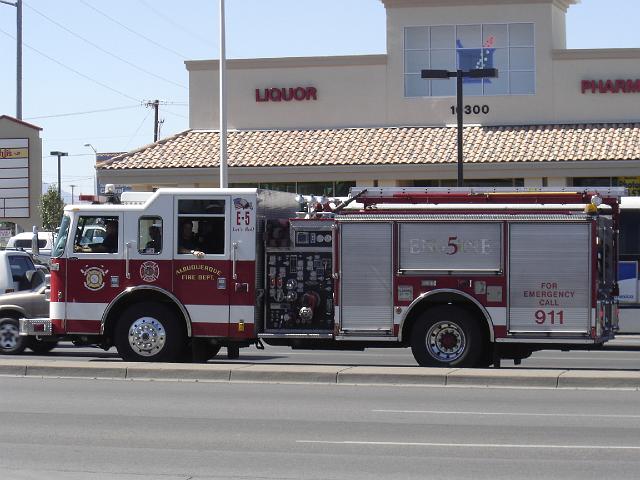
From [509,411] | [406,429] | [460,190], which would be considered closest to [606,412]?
[509,411]

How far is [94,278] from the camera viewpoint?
18.6 metres

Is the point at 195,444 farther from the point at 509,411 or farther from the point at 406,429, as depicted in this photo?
the point at 509,411

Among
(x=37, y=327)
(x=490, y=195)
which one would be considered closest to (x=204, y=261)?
(x=37, y=327)

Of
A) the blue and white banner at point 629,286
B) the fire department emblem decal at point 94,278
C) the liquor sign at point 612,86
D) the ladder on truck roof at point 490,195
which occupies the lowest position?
the blue and white banner at point 629,286

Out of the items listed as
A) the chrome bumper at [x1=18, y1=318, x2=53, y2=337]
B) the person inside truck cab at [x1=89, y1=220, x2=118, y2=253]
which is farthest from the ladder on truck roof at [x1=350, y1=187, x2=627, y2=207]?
the chrome bumper at [x1=18, y1=318, x2=53, y2=337]

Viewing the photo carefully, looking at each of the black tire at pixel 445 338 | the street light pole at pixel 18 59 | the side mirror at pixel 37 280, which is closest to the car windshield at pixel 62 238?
the side mirror at pixel 37 280

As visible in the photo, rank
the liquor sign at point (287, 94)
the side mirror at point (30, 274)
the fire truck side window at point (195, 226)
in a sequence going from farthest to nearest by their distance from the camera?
the liquor sign at point (287, 94)
the side mirror at point (30, 274)
the fire truck side window at point (195, 226)

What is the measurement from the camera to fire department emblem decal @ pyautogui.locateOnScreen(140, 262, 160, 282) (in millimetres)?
18375

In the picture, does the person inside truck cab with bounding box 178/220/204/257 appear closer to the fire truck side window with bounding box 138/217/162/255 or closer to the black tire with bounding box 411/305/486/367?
the fire truck side window with bounding box 138/217/162/255

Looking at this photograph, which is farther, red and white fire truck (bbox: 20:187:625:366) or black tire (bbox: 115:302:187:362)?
black tire (bbox: 115:302:187:362)

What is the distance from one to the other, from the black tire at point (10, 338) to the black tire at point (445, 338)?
25.0 feet

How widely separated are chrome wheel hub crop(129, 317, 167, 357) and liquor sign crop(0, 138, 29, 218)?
2417 centimetres

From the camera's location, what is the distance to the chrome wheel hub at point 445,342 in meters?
17.7

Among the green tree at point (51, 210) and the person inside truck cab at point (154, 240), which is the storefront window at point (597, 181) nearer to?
the person inside truck cab at point (154, 240)
